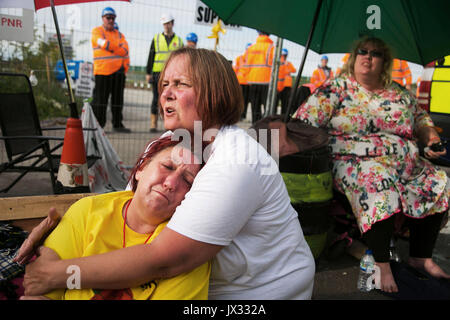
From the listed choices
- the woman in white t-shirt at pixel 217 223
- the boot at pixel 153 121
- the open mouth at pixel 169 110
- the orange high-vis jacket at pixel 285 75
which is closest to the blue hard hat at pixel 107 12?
the boot at pixel 153 121

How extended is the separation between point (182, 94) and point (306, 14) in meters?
2.17

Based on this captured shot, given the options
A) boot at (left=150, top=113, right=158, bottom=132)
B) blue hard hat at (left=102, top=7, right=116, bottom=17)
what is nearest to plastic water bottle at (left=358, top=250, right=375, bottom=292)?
boot at (left=150, top=113, right=158, bottom=132)

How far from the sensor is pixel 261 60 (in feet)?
27.3

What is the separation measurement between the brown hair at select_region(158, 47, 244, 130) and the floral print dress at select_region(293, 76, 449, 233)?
1741 millimetres

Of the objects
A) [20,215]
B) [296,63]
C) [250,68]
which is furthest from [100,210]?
[250,68]

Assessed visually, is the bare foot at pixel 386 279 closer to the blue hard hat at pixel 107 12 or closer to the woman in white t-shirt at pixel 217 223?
the woman in white t-shirt at pixel 217 223

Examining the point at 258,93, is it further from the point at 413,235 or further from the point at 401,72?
the point at 413,235

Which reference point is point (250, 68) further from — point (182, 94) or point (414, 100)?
point (182, 94)

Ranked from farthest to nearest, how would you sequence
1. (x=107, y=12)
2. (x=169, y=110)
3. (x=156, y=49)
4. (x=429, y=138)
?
(x=156, y=49) < (x=107, y=12) < (x=429, y=138) < (x=169, y=110)

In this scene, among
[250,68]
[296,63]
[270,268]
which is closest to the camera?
[270,268]

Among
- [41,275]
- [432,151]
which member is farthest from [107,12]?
[41,275]

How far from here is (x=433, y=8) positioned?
115 inches

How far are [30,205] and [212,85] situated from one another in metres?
1.14

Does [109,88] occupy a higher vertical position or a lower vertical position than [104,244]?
higher
